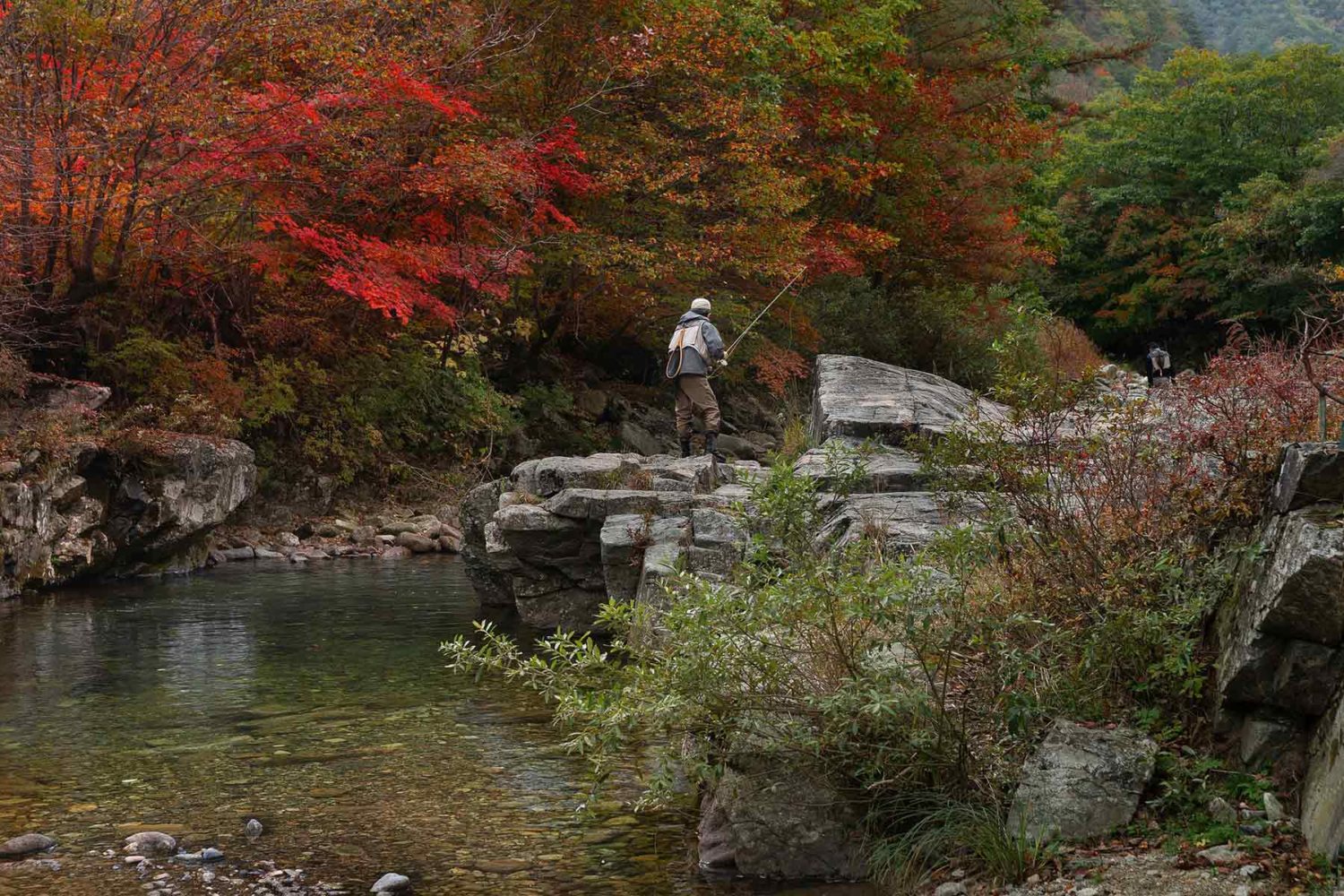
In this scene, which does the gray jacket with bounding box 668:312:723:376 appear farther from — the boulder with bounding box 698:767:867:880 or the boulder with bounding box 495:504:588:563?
the boulder with bounding box 698:767:867:880

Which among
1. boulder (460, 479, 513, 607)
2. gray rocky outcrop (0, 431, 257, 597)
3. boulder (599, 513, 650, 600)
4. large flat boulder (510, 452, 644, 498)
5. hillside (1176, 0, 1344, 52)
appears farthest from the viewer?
hillside (1176, 0, 1344, 52)

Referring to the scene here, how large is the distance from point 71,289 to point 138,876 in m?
11.7

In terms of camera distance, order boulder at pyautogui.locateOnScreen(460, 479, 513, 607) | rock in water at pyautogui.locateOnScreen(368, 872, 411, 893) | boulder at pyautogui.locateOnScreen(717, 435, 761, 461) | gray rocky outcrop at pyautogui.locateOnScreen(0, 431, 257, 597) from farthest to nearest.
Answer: boulder at pyautogui.locateOnScreen(717, 435, 761, 461)
gray rocky outcrop at pyautogui.locateOnScreen(0, 431, 257, 597)
boulder at pyautogui.locateOnScreen(460, 479, 513, 607)
rock in water at pyautogui.locateOnScreen(368, 872, 411, 893)

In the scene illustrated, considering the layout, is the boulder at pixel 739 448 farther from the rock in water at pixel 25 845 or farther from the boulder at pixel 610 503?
the rock in water at pixel 25 845

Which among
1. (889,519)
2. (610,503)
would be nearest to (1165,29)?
(610,503)

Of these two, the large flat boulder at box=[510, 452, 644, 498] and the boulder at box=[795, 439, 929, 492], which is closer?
the boulder at box=[795, 439, 929, 492]

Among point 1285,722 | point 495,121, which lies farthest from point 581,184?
point 1285,722

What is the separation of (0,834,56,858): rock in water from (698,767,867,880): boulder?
262cm

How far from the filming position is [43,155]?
12.4 m

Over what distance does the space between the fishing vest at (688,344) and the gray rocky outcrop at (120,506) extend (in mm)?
5507

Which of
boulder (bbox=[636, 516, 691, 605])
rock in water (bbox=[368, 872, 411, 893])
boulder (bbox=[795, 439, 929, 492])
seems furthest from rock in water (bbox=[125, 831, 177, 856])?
boulder (bbox=[795, 439, 929, 492])

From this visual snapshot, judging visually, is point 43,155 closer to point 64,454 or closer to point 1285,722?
point 64,454

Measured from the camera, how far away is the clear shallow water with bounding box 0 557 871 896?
201 inches

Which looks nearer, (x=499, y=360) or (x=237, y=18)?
(x=237, y=18)
